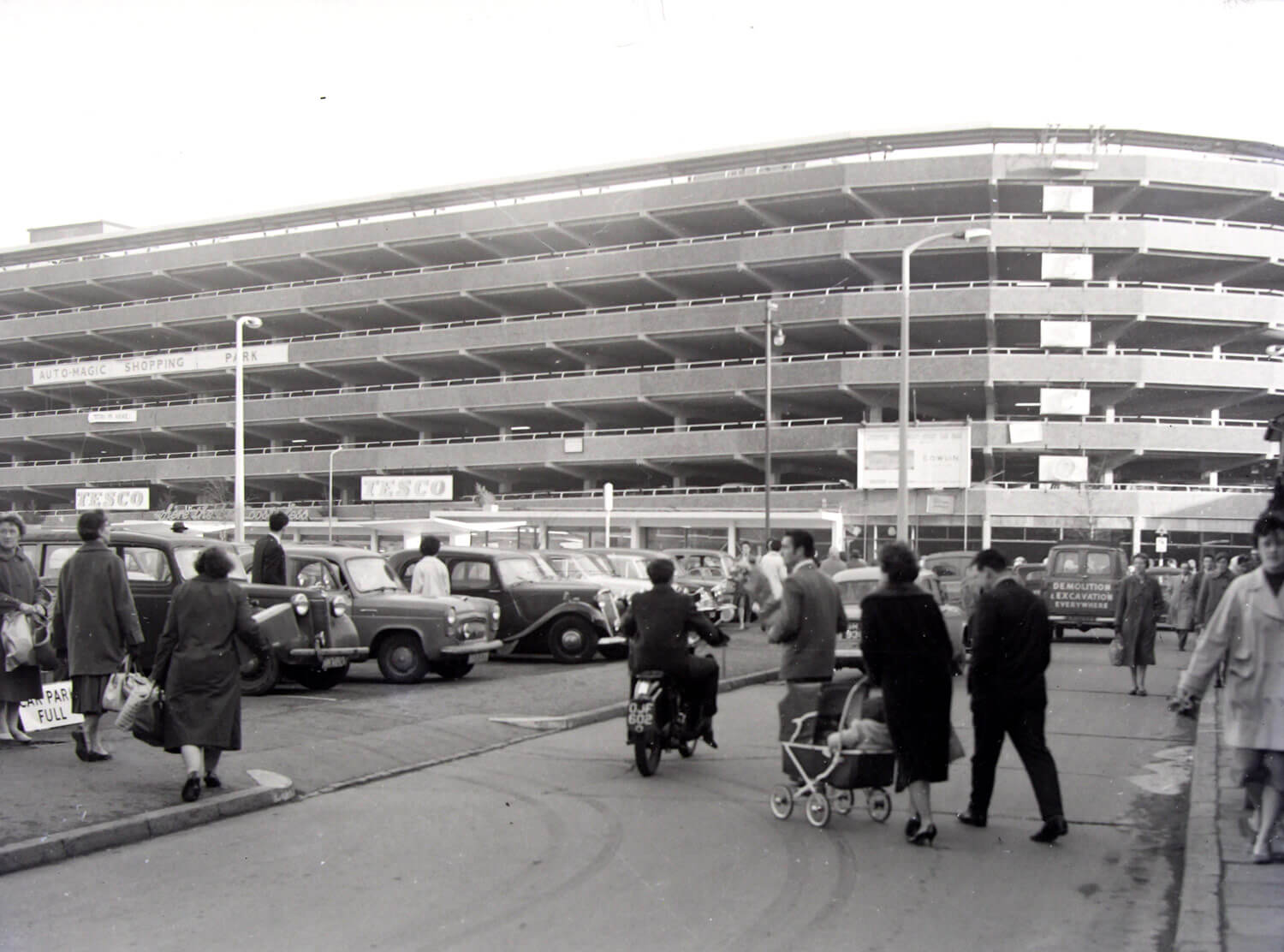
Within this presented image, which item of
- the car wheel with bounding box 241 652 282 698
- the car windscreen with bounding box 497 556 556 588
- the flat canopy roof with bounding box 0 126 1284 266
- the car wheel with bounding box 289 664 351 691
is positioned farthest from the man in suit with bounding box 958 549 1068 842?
the flat canopy roof with bounding box 0 126 1284 266

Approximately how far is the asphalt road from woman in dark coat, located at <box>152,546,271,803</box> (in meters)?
0.57

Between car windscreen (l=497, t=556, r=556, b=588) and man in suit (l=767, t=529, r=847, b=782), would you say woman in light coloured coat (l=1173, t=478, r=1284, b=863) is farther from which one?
car windscreen (l=497, t=556, r=556, b=588)

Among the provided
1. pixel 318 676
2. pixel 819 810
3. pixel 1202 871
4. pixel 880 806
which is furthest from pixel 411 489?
pixel 1202 871

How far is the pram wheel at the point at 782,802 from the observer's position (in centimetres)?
855

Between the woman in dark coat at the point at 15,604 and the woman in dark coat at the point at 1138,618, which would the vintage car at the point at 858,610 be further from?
the woman in dark coat at the point at 15,604

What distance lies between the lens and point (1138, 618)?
1692 centimetres

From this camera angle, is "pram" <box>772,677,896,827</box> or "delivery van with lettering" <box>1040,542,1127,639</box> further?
"delivery van with lettering" <box>1040,542,1127,639</box>

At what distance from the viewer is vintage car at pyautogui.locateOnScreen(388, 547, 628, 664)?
66.9ft

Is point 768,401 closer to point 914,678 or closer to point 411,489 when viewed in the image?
point 914,678

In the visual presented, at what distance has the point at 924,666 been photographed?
791 cm

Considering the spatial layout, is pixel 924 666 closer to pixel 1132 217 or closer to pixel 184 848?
pixel 184 848

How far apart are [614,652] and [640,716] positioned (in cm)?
1102

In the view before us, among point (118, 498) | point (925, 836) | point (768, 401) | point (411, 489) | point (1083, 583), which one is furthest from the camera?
point (118, 498)

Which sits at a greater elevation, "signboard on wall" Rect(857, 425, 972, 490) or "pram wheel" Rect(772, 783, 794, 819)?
"signboard on wall" Rect(857, 425, 972, 490)
